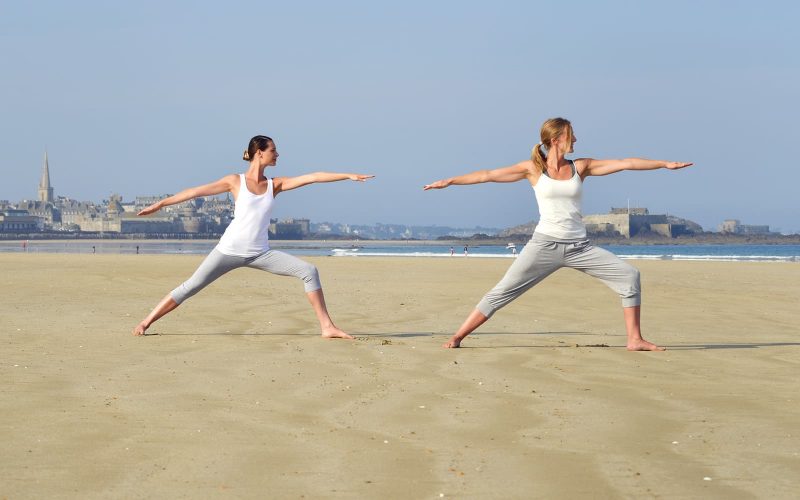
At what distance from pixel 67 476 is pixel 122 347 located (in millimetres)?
4571

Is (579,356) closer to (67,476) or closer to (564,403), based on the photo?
(564,403)

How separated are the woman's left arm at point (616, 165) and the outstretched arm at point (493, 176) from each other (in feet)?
1.44

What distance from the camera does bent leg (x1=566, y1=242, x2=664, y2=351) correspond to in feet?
28.4

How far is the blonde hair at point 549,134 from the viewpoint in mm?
8367

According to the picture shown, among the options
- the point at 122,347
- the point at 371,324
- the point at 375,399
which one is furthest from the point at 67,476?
the point at 371,324

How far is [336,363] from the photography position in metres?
7.80

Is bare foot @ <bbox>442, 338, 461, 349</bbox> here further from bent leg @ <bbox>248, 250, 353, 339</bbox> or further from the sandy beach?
bent leg @ <bbox>248, 250, 353, 339</bbox>

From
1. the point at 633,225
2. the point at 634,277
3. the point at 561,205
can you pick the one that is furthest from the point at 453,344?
the point at 633,225

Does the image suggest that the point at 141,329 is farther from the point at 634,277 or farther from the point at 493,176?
the point at 634,277

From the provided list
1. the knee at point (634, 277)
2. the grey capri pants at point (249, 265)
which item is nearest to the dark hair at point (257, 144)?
the grey capri pants at point (249, 265)

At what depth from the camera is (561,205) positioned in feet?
27.9

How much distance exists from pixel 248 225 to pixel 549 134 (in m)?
2.74

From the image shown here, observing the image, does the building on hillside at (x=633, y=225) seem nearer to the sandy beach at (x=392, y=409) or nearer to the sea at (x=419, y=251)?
the sea at (x=419, y=251)

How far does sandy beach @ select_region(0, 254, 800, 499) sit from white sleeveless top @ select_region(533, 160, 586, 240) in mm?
972
